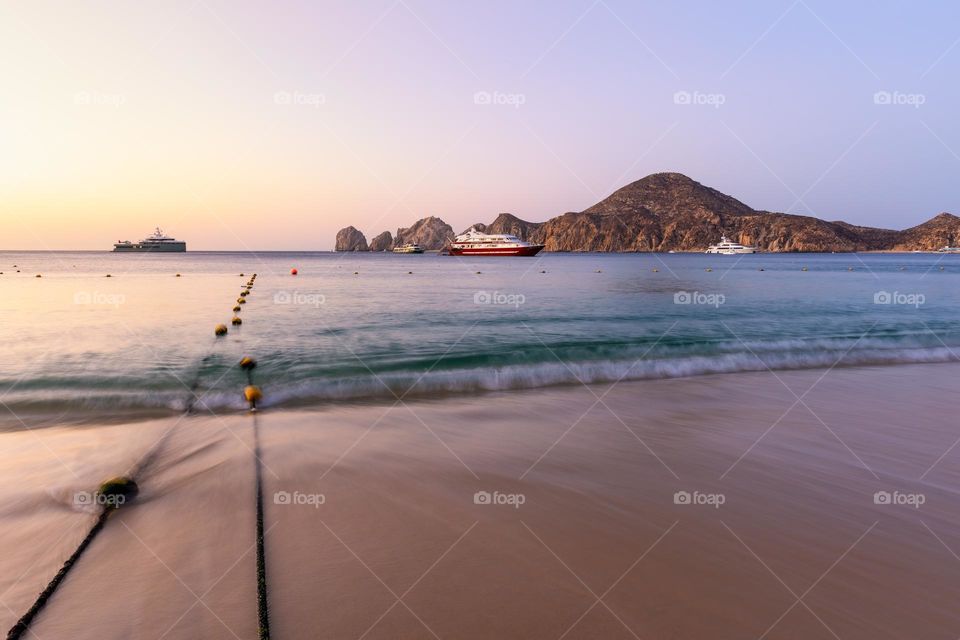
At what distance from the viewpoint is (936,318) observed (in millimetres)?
23453

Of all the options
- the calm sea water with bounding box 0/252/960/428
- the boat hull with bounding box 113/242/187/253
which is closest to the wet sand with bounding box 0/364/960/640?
the calm sea water with bounding box 0/252/960/428

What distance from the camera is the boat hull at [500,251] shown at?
114m

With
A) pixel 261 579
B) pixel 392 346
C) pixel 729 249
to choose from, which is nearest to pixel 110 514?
pixel 261 579

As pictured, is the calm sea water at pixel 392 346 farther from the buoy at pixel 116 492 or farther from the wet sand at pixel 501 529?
the buoy at pixel 116 492

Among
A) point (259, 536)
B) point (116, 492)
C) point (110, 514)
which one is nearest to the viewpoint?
point (259, 536)

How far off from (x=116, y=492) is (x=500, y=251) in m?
113

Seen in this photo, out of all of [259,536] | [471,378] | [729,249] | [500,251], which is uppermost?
[729,249]

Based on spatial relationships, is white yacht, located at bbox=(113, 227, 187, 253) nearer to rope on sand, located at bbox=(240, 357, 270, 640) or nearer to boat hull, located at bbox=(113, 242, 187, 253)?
boat hull, located at bbox=(113, 242, 187, 253)

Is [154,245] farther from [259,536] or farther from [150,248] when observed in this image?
[259,536]

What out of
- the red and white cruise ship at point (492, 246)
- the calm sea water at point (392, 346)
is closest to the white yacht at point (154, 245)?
the red and white cruise ship at point (492, 246)

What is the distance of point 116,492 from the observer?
18.0 ft

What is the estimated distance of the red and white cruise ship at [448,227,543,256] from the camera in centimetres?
11401

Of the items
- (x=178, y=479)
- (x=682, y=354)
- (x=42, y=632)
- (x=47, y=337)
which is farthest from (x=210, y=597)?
(x=47, y=337)

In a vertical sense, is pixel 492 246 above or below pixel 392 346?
above
